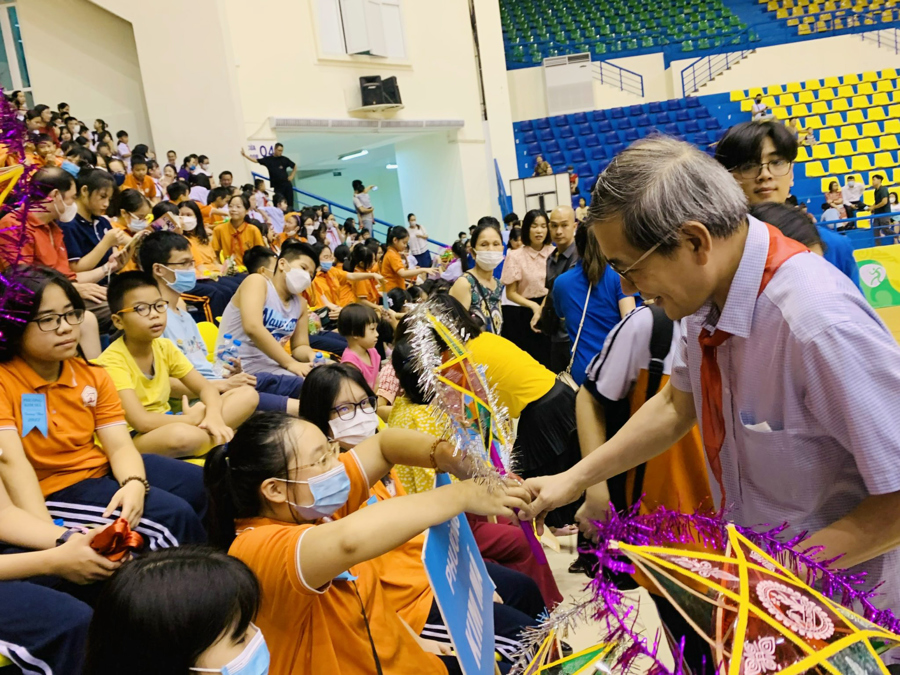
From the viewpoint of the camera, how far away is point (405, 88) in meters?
14.0

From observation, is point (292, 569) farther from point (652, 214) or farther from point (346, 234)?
point (346, 234)

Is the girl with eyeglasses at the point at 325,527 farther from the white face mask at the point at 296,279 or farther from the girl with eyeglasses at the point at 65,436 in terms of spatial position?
the white face mask at the point at 296,279

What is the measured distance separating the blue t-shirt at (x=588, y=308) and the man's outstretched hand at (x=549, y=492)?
5.89 feet

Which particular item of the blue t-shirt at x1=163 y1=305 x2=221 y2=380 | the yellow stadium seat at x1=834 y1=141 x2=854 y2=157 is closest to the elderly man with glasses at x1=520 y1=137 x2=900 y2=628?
the blue t-shirt at x1=163 y1=305 x2=221 y2=380

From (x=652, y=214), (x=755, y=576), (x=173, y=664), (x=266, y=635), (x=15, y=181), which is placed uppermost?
(x=15, y=181)

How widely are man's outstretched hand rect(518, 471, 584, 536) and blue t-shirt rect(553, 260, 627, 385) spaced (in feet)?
5.89

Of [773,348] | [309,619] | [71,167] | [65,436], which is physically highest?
[71,167]

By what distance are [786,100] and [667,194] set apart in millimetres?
17768

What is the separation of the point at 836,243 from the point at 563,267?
2496mm

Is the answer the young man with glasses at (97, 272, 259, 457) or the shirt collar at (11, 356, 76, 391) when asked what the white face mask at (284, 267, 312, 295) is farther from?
the shirt collar at (11, 356, 76, 391)

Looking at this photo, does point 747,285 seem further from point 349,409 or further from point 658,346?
point 349,409

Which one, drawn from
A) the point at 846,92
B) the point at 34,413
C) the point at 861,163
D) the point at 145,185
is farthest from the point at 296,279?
the point at 846,92

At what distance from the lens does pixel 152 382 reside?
286 cm

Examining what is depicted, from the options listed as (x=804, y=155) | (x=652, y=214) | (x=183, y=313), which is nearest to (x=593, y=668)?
(x=652, y=214)
